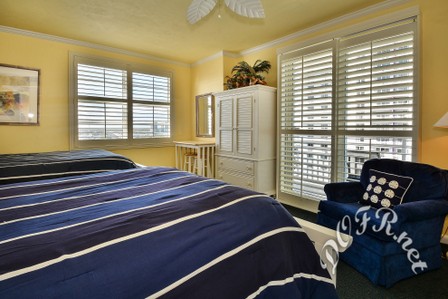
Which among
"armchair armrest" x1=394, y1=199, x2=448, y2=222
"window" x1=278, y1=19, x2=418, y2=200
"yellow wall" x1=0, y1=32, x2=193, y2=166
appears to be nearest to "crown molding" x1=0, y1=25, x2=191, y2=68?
"yellow wall" x1=0, y1=32, x2=193, y2=166

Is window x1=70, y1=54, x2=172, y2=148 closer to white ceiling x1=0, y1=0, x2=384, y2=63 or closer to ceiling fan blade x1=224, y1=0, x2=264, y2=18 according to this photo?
white ceiling x1=0, y1=0, x2=384, y2=63

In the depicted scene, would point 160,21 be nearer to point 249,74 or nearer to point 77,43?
point 249,74

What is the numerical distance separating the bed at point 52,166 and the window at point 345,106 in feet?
7.34

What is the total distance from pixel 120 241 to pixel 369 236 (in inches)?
73.4

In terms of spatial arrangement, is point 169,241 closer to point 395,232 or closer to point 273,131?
point 395,232

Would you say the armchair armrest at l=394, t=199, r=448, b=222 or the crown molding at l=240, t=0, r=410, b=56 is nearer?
the armchair armrest at l=394, t=199, r=448, b=222

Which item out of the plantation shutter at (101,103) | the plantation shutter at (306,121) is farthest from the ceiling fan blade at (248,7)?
the plantation shutter at (101,103)

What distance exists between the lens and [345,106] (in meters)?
3.10

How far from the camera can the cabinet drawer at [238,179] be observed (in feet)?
12.6

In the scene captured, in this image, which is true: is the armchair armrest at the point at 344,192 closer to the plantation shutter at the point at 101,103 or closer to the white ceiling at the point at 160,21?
the white ceiling at the point at 160,21

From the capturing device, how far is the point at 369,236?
6.48 feet

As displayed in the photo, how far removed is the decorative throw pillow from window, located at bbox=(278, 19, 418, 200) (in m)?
0.50

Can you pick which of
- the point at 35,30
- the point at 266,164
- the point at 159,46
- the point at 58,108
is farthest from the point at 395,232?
the point at 35,30

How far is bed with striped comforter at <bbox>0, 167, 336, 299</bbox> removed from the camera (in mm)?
725
